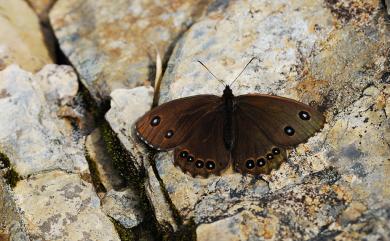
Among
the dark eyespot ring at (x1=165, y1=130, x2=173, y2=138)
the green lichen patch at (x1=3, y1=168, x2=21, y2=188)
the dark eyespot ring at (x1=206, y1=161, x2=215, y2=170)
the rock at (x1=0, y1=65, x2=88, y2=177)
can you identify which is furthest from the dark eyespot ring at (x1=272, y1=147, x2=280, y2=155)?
the green lichen patch at (x1=3, y1=168, x2=21, y2=188)

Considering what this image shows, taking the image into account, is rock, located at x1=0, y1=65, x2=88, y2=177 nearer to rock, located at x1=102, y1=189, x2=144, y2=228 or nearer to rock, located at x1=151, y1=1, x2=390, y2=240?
rock, located at x1=102, y1=189, x2=144, y2=228

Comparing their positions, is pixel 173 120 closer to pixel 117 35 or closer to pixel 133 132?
pixel 133 132

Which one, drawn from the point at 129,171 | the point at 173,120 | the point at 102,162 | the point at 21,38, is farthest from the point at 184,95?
the point at 21,38

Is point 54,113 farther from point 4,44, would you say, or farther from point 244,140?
point 244,140

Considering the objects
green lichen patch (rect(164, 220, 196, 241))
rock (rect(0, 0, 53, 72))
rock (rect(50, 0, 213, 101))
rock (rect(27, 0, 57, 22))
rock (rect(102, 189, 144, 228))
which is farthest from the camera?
rock (rect(27, 0, 57, 22))

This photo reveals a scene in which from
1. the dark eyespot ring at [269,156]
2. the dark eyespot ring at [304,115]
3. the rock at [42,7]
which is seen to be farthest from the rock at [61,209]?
the rock at [42,7]

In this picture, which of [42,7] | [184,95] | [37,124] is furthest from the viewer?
[42,7]

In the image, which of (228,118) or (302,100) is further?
(302,100)

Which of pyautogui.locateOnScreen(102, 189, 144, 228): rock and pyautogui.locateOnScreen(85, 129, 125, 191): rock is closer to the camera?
pyautogui.locateOnScreen(102, 189, 144, 228): rock
